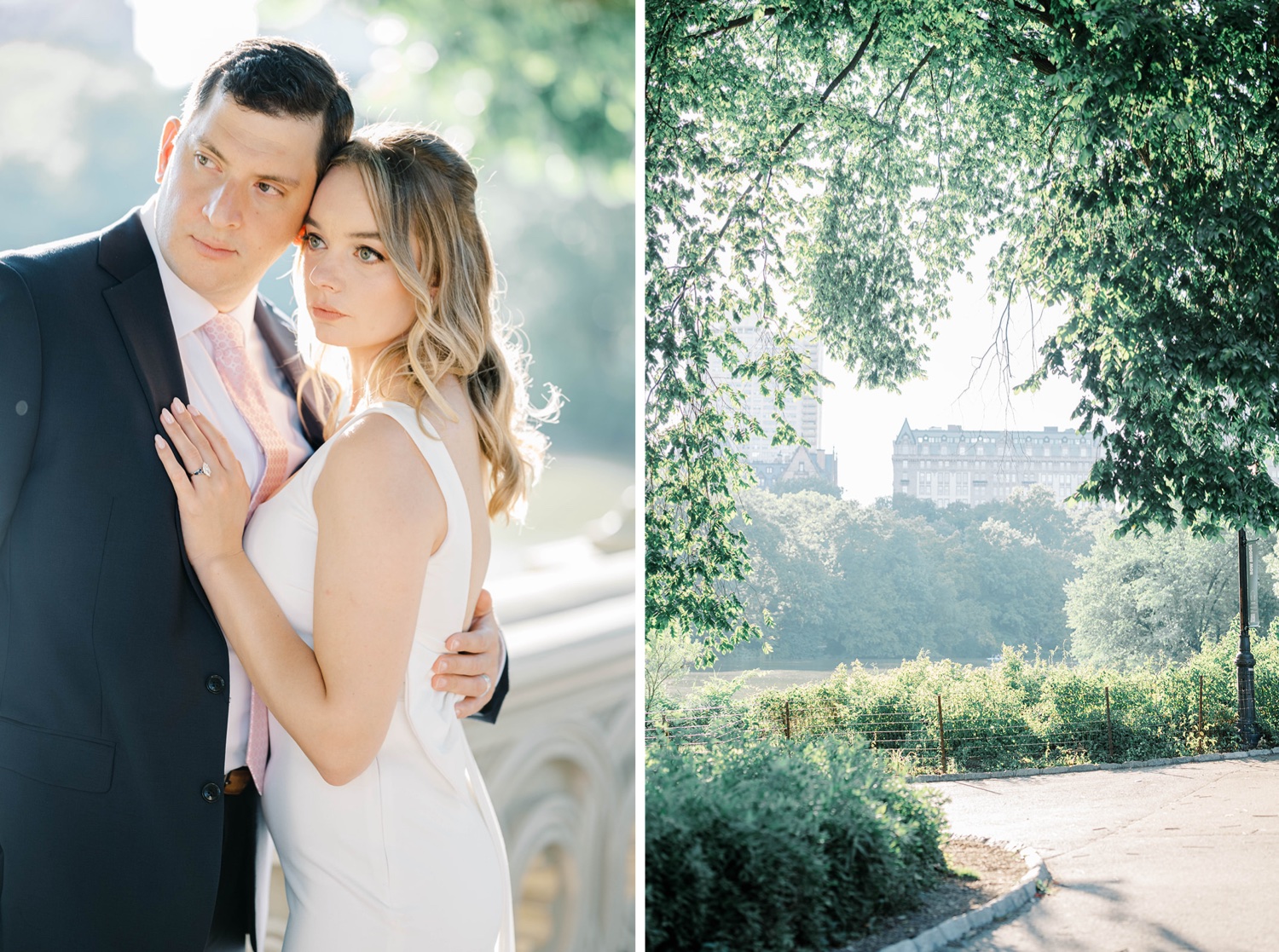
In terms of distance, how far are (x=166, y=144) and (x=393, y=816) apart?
1234 millimetres

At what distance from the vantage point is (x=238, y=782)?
183 centimetres

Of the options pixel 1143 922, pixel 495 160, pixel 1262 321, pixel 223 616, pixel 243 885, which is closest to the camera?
pixel 223 616

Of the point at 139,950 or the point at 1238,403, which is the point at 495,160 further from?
the point at 1238,403

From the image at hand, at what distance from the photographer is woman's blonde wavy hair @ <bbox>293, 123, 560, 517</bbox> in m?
1.86

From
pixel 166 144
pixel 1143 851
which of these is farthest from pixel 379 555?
pixel 1143 851

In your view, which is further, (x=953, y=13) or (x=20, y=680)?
(x=953, y=13)

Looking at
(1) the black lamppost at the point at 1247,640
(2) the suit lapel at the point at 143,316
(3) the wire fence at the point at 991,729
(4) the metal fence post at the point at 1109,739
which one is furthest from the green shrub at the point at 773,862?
(2) the suit lapel at the point at 143,316

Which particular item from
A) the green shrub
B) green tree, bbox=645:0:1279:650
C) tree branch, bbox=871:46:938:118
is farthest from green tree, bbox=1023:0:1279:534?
the green shrub

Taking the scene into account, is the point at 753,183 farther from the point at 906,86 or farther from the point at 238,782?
the point at 238,782

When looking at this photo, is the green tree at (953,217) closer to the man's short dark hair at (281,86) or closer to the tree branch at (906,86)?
the tree branch at (906,86)

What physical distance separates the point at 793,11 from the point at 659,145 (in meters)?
0.61

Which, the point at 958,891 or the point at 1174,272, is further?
the point at 1174,272

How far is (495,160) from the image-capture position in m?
2.51

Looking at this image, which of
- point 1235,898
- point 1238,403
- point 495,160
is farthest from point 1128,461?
point 495,160
